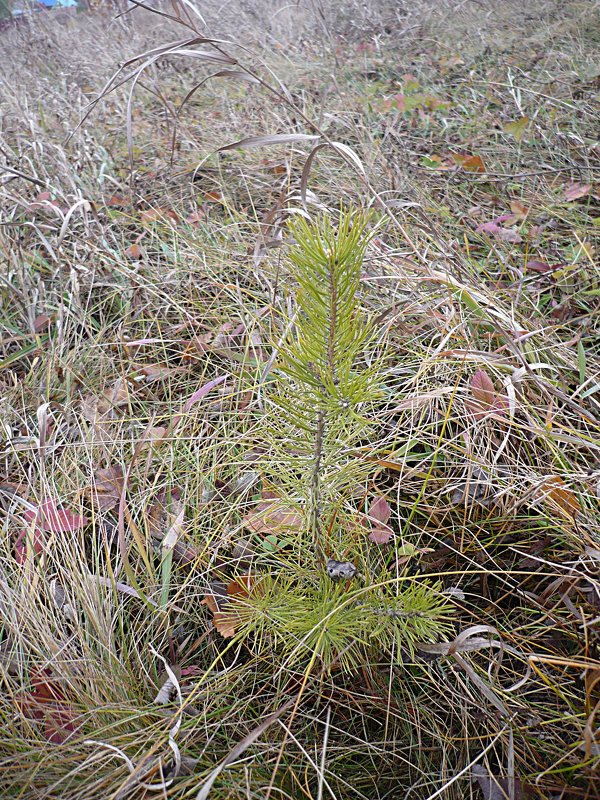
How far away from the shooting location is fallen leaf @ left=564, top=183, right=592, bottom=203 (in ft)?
6.72

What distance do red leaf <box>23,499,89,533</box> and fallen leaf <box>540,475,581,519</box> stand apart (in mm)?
1017

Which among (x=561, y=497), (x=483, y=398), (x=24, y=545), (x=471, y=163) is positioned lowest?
(x=561, y=497)

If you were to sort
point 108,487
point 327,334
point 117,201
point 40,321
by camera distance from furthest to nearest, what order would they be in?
point 117,201
point 40,321
point 108,487
point 327,334

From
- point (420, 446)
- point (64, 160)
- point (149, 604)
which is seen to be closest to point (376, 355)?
point (420, 446)

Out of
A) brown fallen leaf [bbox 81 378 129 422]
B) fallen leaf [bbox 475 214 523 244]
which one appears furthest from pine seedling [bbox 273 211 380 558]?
fallen leaf [bbox 475 214 523 244]

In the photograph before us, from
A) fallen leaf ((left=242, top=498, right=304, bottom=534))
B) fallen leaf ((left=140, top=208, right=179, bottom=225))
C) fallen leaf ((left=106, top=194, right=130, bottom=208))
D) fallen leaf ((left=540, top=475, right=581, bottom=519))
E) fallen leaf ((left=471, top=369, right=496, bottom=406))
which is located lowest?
fallen leaf ((left=540, top=475, right=581, bottom=519))

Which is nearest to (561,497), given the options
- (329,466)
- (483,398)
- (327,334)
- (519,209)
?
(483,398)

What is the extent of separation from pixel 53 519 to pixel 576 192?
2092 mm

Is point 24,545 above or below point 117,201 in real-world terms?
below

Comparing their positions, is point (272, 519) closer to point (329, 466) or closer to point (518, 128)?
point (329, 466)

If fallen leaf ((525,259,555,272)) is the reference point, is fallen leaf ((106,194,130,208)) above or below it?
above

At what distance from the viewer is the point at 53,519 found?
126cm

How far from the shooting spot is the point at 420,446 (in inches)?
56.0

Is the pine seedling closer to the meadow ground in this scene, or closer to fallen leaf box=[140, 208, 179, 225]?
the meadow ground
